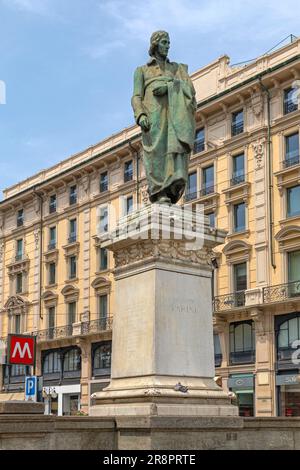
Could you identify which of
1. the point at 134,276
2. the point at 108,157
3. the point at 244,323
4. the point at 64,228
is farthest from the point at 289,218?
the point at 134,276

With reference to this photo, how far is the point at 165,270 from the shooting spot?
1211 centimetres

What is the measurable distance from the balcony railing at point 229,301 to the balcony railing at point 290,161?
288 inches

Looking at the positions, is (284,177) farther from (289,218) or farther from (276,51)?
(276,51)

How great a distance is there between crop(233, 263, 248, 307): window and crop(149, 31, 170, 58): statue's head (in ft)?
99.9

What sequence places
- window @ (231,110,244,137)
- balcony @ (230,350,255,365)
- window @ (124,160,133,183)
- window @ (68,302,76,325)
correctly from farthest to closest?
window @ (68,302,76,325) → window @ (124,160,133,183) → window @ (231,110,244,137) → balcony @ (230,350,255,365)

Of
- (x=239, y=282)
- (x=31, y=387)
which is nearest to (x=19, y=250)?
(x=239, y=282)

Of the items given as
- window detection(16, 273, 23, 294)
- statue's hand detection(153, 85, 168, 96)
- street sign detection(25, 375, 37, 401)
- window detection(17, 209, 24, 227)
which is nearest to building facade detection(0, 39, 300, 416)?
window detection(16, 273, 23, 294)

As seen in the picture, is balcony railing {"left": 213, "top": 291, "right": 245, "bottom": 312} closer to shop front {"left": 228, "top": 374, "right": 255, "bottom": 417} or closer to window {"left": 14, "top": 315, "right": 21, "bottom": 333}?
shop front {"left": 228, "top": 374, "right": 255, "bottom": 417}

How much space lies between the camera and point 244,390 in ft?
139

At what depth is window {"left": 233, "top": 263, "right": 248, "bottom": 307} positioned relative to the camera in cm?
4322

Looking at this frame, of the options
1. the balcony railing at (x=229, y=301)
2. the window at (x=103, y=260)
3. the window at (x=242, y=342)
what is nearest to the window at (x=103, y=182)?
the window at (x=103, y=260)

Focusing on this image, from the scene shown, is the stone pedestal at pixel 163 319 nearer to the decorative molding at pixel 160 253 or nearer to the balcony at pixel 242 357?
the decorative molding at pixel 160 253

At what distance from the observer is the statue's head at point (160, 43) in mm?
13578

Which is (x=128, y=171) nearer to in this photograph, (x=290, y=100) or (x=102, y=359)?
(x=102, y=359)
